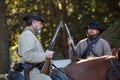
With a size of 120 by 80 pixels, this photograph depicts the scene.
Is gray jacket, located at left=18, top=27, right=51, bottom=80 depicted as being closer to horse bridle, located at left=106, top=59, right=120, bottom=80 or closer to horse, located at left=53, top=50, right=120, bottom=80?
horse, located at left=53, top=50, right=120, bottom=80

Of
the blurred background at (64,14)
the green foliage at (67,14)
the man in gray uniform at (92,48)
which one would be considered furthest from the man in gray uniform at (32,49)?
the green foliage at (67,14)

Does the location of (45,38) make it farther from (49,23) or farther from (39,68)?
(39,68)

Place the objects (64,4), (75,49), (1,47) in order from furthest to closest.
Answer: (64,4)
(1,47)
(75,49)

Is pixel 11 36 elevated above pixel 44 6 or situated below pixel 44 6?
below

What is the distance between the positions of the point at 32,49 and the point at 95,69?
1018 mm

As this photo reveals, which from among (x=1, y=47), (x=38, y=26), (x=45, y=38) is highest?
(x=38, y=26)

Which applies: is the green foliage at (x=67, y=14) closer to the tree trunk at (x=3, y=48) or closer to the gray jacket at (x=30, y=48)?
the tree trunk at (x=3, y=48)

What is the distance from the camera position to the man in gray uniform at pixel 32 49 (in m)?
6.96

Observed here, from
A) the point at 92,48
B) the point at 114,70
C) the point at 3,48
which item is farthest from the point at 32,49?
the point at 3,48

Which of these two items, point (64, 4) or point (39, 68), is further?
point (64, 4)

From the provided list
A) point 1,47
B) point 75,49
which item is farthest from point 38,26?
point 1,47

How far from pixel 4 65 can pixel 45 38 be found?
8664 millimetres

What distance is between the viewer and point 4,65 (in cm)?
1288

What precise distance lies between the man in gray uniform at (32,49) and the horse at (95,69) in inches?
12.9
